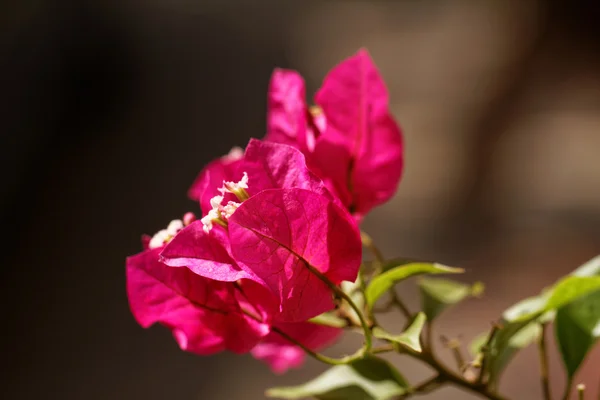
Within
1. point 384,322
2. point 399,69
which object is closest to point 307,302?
point 384,322

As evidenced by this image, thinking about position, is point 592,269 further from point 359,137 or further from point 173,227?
point 173,227

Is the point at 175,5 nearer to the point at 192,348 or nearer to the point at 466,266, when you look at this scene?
the point at 466,266

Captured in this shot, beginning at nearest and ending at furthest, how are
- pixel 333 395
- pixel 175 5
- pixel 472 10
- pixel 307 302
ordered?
1. pixel 307 302
2. pixel 333 395
3. pixel 472 10
4. pixel 175 5

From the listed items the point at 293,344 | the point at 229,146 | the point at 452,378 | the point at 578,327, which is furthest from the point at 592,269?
the point at 229,146

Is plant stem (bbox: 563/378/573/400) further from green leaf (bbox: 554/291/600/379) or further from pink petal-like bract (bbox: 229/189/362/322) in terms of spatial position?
pink petal-like bract (bbox: 229/189/362/322)

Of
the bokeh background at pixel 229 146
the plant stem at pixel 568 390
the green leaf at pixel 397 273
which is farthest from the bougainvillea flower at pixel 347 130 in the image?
the bokeh background at pixel 229 146

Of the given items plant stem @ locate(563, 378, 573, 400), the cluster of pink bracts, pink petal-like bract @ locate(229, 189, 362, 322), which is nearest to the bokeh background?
plant stem @ locate(563, 378, 573, 400)

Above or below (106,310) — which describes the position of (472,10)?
above
